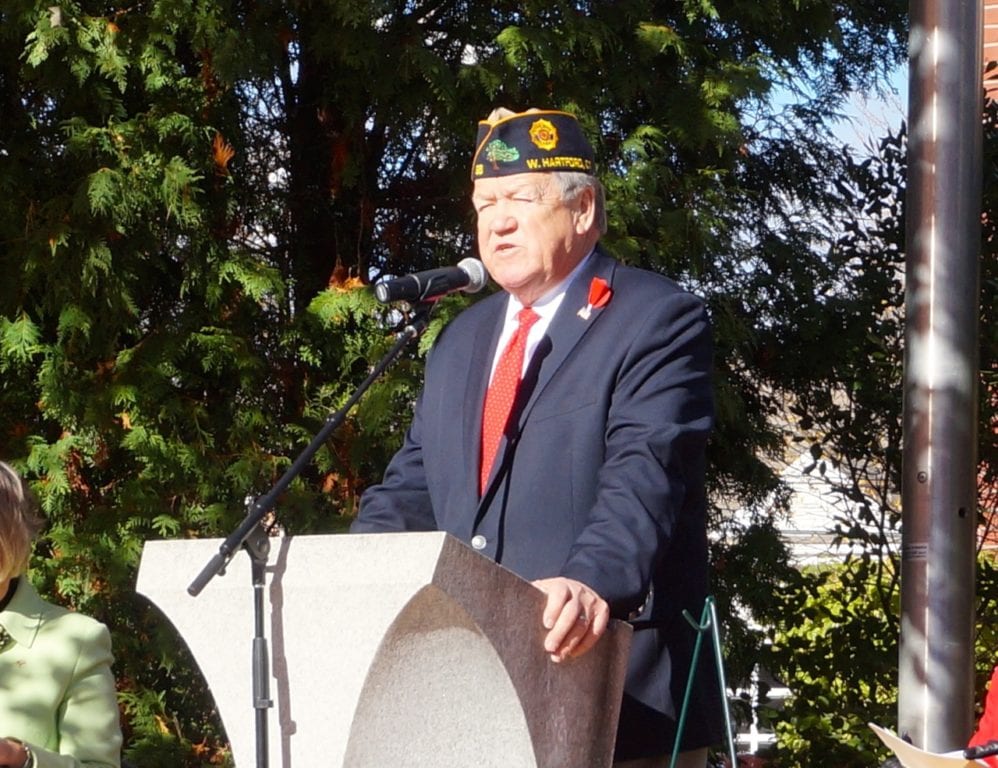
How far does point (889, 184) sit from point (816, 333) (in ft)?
3.06

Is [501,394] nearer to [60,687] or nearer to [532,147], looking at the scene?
[532,147]

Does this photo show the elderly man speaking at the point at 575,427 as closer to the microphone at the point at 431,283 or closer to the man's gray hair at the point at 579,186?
the man's gray hair at the point at 579,186

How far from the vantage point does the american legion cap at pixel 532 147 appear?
3.19 metres

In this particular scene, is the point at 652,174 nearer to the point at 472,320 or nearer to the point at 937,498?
the point at 937,498

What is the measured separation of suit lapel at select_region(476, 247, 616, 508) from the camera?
298cm

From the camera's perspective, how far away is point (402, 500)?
3.28m

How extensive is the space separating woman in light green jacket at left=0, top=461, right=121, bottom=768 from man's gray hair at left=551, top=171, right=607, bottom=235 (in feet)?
4.21

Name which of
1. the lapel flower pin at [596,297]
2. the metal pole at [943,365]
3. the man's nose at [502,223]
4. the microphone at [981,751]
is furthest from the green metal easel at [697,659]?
the metal pole at [943,365]

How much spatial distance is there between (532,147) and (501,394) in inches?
20.6

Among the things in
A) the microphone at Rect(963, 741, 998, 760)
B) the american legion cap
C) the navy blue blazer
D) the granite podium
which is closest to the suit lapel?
the navy blue blazer

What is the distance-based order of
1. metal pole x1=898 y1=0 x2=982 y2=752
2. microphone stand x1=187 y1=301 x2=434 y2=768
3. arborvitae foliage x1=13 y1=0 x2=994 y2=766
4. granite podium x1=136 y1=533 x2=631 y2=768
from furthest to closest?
1. arborvitae foliage x1=13 y1=0 x2=994 y2=766
2. metal pole x1=898 y1=0 x2=982 y2=752
3. microphone stand x1=187 y1=301 x2=434 y2=768
4. granite podium x1=136 y1=533 x2=631 y2=768

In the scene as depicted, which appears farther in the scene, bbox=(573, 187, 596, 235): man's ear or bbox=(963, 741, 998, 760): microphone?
bbox=(573, 187, 596, 235): man's ear

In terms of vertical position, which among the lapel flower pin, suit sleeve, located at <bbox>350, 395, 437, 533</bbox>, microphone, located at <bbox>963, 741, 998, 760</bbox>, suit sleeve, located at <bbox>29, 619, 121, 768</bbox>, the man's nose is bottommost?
suit sleeve, located at <bbox>29, 619, 121, 768</bbox>

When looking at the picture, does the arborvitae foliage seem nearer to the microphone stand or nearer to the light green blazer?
the light green blazer
